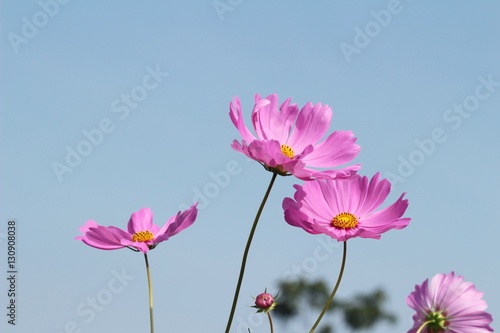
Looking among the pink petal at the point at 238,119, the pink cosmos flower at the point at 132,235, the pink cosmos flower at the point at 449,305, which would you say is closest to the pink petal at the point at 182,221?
the pink cosmos flower at the point at 132,235

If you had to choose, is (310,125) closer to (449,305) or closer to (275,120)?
(275,120)

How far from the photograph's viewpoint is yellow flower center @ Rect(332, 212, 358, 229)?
5.12 feet

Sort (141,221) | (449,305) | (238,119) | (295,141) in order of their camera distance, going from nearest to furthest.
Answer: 1. (449,305)
2. (238,119)
3. (295,141)
4. (141,221)

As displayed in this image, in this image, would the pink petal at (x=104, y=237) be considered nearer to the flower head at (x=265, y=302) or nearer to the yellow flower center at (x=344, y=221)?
the flower head at (x=265, y=302)

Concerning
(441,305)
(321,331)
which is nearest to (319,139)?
(441,305)

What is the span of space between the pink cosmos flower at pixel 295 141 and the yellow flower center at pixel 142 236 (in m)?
0.31

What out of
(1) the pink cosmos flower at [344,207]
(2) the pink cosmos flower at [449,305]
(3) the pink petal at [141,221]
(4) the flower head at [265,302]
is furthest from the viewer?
(3) the pink petal at [141,221]

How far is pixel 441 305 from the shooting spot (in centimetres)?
141

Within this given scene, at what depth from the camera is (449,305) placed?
1401 millimetres

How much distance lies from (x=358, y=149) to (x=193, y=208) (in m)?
0.32

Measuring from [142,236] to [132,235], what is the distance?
2 cm

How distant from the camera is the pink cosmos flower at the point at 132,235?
5.22ft

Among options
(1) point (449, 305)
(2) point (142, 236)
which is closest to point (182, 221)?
(2) point (142, 236)

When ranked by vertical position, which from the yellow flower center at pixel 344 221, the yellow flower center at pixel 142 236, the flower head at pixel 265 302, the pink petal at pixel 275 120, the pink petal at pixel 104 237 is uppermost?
the pink petal at pixel 275 120
